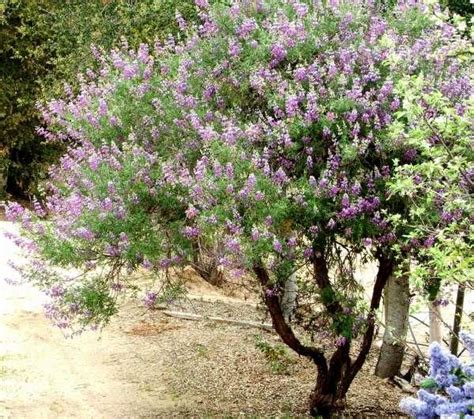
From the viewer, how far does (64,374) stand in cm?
1125

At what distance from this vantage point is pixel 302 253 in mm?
7766

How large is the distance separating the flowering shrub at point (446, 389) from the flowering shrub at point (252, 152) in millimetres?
3121

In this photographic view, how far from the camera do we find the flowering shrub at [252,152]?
726 cm

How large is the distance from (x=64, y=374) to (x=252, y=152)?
212 inches

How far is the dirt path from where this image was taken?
9938 mm

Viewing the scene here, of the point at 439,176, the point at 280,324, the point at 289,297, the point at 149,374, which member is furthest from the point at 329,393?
the point at 439,176

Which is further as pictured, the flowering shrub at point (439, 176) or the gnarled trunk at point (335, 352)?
the gnarled trunk at point (335, 352)

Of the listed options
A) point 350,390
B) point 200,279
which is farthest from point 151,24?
point 350,390

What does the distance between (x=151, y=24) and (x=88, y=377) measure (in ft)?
24.9

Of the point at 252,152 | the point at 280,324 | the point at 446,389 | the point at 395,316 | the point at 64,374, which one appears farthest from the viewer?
the point at 395,316

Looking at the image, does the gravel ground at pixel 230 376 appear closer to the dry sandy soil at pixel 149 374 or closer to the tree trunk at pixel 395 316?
the dry sandy soil at pixel 149 374

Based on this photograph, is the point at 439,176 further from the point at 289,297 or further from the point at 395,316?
the point at 289,297

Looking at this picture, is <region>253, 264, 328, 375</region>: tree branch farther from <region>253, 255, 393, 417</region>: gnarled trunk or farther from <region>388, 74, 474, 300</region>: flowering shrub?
<region>388, 74, 474, 300</region>: flowering shrub

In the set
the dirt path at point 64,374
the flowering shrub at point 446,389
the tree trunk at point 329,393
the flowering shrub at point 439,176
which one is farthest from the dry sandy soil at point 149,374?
the flowering shrub at point 446,389
